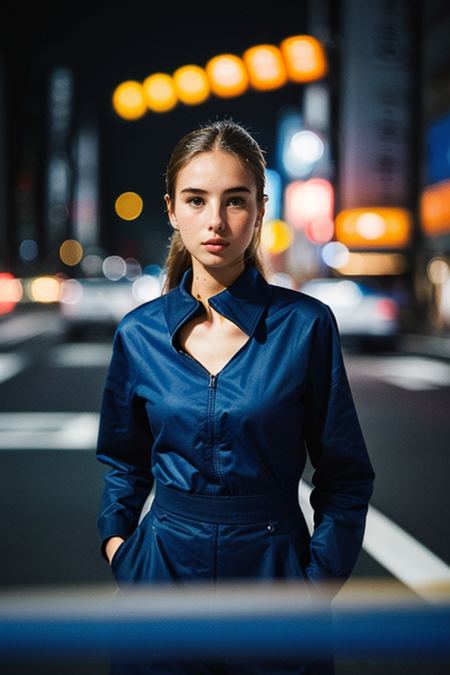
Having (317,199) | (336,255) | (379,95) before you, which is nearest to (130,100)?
(379,95)

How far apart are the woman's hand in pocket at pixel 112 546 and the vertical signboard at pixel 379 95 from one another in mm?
30862

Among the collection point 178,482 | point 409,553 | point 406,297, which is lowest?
point 406,297

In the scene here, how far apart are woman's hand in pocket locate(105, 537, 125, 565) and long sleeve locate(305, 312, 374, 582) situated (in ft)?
1.52

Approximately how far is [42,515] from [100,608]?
4.73 m

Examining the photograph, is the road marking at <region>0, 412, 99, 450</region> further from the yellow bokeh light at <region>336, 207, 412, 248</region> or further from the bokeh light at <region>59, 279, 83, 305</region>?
the yellow bokeh light at <region>336, 207, 412, 248</region>

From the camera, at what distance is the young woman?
175cm

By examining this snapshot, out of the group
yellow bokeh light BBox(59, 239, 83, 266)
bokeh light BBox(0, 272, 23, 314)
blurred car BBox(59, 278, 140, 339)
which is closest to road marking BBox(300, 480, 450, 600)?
blurred car BBox(59, 278, 140, 339)

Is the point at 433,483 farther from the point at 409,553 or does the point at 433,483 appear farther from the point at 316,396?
the point at 316,396

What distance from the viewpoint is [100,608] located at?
92 centimetres

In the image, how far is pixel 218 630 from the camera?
0.91 metres

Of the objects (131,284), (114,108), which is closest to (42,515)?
(114,108)

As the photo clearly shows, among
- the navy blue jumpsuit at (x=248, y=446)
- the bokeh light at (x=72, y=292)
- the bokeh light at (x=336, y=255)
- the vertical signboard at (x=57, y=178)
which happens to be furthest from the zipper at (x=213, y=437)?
the vertical signboard at (x=57, y=178)

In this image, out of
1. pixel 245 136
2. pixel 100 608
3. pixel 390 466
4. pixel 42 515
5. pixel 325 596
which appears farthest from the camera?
pixel 390 466

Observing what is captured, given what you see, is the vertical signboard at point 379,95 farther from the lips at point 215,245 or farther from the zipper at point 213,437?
the zipper at point 213,437
